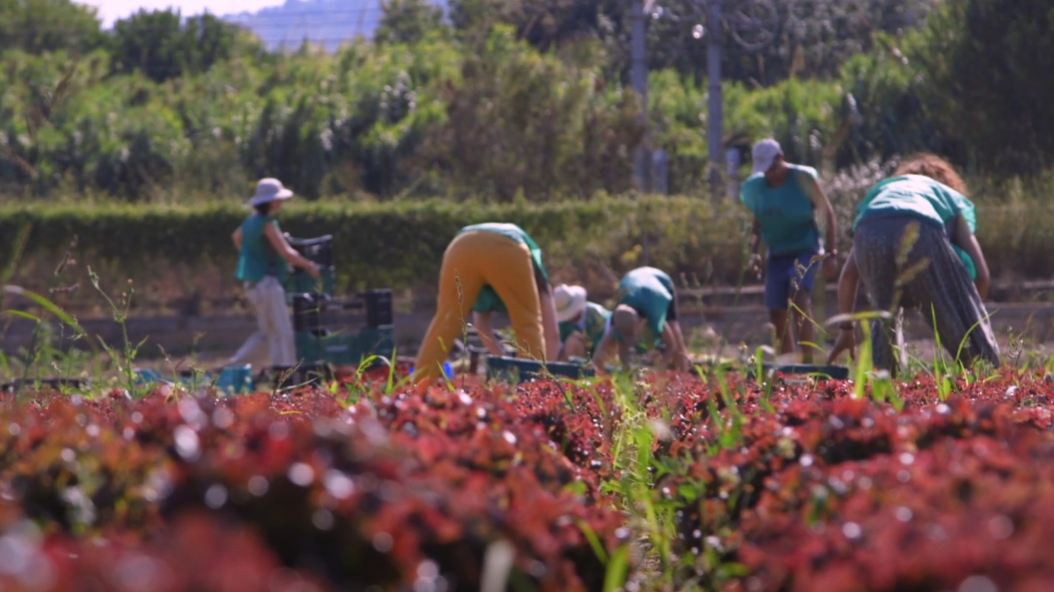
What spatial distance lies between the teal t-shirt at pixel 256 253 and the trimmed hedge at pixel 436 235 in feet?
19.4

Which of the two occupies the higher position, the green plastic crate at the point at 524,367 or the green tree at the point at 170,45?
the green tree at the point at 170,45

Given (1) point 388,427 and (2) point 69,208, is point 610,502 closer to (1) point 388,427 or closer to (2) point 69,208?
(1) point 388,427

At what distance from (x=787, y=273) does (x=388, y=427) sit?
255 inches

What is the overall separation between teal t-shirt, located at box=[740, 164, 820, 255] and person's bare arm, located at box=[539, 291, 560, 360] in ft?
5.70

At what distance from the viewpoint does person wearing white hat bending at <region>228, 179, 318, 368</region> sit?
33.5ft

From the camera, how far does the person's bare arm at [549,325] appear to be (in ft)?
23.8

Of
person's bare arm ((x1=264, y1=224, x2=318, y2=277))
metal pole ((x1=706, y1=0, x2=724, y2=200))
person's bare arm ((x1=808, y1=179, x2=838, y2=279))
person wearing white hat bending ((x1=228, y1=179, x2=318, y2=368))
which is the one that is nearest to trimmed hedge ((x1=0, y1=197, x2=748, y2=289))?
metal pole ((x1=706, y1=0, x2=724, y2=200))

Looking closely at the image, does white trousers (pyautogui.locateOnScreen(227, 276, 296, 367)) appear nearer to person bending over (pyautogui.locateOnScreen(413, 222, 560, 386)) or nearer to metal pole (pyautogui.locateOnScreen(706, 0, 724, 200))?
person bending over (pyautogui.locateOnScreen(413, 222, 560, 386))

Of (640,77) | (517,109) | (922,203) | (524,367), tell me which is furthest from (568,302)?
(640,77)

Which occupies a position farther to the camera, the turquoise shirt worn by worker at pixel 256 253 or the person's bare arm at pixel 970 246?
the turquoise shirt worn by worker at pixel 256 253

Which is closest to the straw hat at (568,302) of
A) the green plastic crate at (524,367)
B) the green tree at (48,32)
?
the green plastic crate at (524,367)

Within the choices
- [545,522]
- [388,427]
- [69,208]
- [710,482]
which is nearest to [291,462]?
[545,522]

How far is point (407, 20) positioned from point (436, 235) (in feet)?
114

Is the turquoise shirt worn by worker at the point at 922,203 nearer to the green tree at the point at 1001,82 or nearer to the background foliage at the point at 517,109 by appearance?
the background foliage at the point at 517,109
